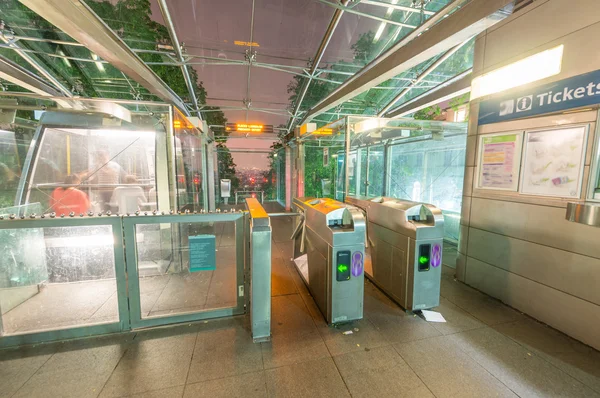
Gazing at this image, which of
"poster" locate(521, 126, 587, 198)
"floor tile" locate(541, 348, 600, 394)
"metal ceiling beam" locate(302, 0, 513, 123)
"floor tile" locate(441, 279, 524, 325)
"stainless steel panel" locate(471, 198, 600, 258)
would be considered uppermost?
"metal ceiling beam" locate(302, 0, 513, 123)

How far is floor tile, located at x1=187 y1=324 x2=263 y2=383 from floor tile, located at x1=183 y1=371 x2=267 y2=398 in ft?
0.16

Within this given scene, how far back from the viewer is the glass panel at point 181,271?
7.97ft

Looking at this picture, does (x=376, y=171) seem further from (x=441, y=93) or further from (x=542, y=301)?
(x=542, y=301)

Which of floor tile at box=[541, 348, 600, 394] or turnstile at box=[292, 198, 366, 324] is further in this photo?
turnstile at box=[292, 198, 366, 324]

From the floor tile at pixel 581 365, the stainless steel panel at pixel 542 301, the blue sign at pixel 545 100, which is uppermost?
the blue sign at pixel 545 100

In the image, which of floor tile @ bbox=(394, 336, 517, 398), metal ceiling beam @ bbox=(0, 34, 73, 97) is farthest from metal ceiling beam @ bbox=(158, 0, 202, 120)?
floor tile @ bbox=(394, 336, 517, 398)

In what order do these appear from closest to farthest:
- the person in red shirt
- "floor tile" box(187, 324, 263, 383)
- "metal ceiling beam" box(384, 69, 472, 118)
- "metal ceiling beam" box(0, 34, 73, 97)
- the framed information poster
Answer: "floor tile" box(187, 324, 263, 383) < the framed information poster < the person in red shirt < "metal ceiling beam" box(0, 34, 73, 97) < "metal ceiling beam" box(384, 69, 472, 118)

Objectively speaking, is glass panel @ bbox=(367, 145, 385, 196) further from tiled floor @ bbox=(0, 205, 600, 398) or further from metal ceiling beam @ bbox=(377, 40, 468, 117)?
tiled floor @ bbox=(0, 205, 600, 398)

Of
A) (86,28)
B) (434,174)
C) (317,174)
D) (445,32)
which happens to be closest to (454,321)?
(445,32)

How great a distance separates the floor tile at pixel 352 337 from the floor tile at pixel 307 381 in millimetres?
217

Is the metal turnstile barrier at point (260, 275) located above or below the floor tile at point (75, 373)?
above

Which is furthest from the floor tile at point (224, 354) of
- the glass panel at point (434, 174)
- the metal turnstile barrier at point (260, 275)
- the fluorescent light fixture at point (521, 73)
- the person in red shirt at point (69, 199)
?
the glass panel at point (434, 174)

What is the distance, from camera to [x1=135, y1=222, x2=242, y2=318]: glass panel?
2.43 meters

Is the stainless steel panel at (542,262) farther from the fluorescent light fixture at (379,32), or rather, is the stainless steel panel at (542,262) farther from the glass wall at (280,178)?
the glass wall at (280,178)
